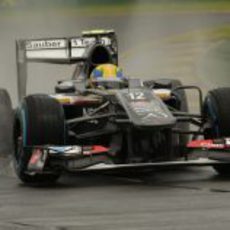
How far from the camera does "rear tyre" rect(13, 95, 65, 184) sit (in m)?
9.92

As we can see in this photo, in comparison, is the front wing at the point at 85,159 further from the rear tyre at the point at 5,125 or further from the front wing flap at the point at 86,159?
the rear tyre at the point at 5,125

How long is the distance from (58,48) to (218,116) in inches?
155

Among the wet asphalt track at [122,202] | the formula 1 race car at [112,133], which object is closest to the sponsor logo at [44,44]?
the formula 1 race car at [112,133]

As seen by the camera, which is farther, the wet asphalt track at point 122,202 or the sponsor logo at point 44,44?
the sponsor logo at point 44,44

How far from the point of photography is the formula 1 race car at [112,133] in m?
9.76

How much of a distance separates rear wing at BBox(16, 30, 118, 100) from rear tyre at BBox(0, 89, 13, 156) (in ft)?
1.86

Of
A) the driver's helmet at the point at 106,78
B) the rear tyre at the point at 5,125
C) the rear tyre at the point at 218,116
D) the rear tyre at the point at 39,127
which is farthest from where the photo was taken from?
the rear tyre at the point at 5,125

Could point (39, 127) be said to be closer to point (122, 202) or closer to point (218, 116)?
point (122, 202)

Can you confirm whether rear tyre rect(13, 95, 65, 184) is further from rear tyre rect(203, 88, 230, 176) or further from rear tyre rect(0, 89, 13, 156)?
rear tyre rect(0, 89, 13, 156)

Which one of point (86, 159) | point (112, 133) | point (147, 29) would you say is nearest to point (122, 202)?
point (86, 159)

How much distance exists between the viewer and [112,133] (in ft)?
33.4

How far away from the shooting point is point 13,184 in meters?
10.3

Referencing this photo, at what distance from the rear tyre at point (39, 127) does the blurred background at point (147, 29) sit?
362 inches

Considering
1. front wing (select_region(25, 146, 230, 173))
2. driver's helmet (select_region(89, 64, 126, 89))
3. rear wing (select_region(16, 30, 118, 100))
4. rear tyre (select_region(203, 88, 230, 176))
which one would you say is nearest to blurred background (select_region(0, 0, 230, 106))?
rear wing (select_region(16, 30, 118, 100))
